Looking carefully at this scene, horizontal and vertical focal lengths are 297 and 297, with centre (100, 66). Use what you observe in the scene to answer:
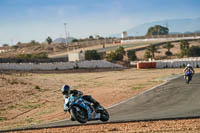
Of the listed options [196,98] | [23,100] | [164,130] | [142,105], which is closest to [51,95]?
[23,100]

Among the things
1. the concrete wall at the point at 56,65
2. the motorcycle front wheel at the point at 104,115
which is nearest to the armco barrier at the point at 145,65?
the concrete wall at the point at 56,65

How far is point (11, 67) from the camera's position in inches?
1890

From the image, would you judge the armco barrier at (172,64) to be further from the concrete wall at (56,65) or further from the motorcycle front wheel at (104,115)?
the motorcycle front wheel at (104,115)

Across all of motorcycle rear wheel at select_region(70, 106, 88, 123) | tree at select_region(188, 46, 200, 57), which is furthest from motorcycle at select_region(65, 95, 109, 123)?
tree at select_region(188, 46, 200, 57)

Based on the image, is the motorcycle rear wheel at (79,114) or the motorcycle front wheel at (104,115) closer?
the motorcycle rear wheel at (79,114)

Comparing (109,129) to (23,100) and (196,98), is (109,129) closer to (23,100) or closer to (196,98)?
(196,98)

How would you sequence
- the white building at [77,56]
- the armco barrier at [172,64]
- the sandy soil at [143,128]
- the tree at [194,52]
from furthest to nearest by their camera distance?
the tree at [194,52]
the white building at [77,56]
the armco barrier at [172,64]
the sandy soil at [143,128]

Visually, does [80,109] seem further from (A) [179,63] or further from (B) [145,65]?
(B) [145,65]

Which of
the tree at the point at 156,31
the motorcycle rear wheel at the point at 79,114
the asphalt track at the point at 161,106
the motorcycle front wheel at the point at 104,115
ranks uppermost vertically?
the tree at the point at 156,31

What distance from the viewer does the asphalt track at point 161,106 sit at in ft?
47.3

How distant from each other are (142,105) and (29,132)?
8.80 m

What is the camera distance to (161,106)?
17969 mm

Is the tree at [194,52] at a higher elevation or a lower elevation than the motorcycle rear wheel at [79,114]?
higher

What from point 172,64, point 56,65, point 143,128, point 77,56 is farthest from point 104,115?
point 77,56
